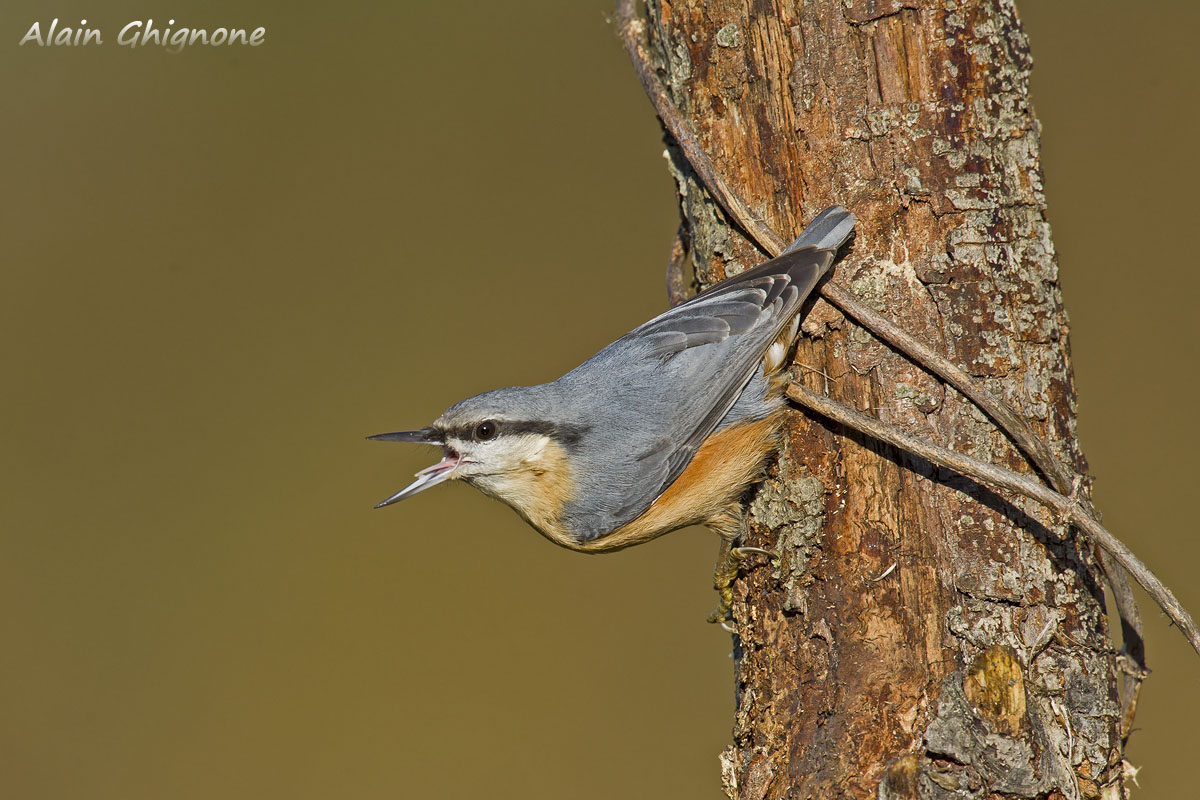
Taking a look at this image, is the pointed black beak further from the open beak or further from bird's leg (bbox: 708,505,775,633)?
bird's leg (bbox: 708,505,775,633)

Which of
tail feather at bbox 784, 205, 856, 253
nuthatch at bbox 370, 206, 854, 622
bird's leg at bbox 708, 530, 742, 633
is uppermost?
tail feather at bbox 784, 205, 856, 253

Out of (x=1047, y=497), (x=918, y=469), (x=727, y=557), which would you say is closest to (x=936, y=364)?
(x=918, y=469)

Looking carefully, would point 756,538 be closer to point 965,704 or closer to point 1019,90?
point 965,704

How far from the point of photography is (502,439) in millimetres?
2338

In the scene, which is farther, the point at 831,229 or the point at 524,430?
the point at 524,430

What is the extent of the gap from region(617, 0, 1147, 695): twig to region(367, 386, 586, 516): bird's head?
66cm

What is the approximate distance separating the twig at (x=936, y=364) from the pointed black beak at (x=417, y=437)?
896 mm

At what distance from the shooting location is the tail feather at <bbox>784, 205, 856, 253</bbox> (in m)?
1.82

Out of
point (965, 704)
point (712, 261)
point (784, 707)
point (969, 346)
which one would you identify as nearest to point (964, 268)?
point (969, 346)

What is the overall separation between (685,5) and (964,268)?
2.74ft

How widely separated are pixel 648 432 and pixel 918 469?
26.5 inches

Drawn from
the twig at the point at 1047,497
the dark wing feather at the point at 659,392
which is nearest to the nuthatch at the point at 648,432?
the dark wing feather at the point at 659,392

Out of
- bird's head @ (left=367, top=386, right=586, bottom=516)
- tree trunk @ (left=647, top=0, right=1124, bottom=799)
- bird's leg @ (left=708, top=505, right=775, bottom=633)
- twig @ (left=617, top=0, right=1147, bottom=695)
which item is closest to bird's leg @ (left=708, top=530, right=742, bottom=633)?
bird's leg @ (left=708, top=505, right=775, bottom=633)

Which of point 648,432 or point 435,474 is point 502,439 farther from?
point 648,432
